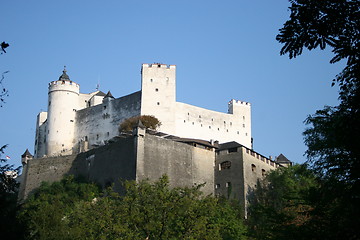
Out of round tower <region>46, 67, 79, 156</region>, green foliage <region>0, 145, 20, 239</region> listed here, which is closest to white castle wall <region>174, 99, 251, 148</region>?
round tower <region>46, 67, 79, 156</region>

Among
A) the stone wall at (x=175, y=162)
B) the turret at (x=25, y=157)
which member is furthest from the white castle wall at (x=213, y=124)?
the turret at (x=25, y=157)

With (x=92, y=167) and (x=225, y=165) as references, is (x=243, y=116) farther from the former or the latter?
(x=92, y=167)

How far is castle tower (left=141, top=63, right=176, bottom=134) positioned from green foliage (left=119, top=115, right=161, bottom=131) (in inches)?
48.8

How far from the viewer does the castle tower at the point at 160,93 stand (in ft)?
221

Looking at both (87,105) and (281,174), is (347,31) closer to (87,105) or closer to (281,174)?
(281,174)

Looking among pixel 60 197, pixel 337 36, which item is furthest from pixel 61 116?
pixel 337 36

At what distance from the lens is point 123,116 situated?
69750 mm

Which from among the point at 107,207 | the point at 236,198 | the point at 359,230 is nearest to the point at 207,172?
the point at 236,198

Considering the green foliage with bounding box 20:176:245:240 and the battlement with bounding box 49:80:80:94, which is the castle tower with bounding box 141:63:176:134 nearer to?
the battlement with bounding box 49:80:80:94

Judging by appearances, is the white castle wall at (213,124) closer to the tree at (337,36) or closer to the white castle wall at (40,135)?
the white castle wall at (40,135)

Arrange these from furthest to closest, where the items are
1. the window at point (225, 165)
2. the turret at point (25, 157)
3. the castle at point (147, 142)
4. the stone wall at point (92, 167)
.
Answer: the turret at point (25, 157) < the window at point (225, 165) < the castle at point (147, 142) < the stone wall at point (92, 167)

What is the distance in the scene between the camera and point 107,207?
30.3m

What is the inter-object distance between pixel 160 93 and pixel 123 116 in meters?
5.41

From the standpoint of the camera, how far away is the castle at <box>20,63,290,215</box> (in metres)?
58.3
